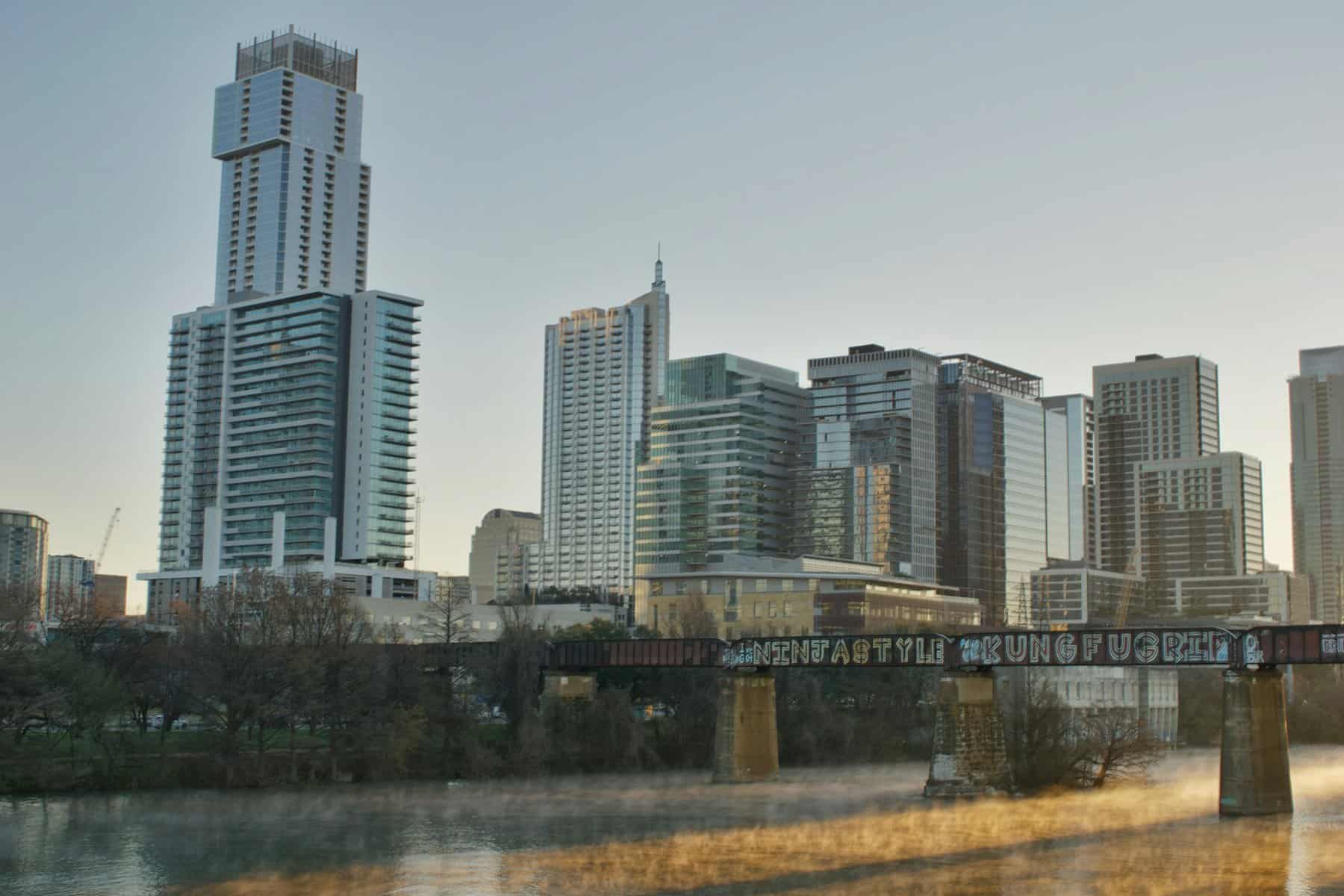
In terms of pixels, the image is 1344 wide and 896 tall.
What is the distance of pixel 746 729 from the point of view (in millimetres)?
118625

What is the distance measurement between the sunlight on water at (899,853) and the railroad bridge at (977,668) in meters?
3.18

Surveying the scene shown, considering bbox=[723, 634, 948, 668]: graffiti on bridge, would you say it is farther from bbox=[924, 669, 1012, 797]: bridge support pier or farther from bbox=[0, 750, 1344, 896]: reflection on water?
bbox=[0, 750, 1344, 896]: reflection on water

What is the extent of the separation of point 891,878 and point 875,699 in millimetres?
84766

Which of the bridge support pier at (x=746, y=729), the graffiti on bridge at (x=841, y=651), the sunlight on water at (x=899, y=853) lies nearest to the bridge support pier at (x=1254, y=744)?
the sunlight on water at (x=899, y=853)

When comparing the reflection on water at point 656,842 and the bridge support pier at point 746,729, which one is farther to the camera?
the bridge support pier at point 746,729

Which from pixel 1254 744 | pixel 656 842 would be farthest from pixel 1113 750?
pixel 656 842

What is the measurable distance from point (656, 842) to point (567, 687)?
54165 mm

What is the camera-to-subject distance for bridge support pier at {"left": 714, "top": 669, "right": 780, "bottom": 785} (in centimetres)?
11725

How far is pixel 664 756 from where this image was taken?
137 m

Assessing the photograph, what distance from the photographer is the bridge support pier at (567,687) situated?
134750 mm

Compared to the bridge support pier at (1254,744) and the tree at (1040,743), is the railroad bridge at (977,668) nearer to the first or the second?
the bridge support pier at (1254,744)

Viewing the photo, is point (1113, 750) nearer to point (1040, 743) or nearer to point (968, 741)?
point (1040, 743)

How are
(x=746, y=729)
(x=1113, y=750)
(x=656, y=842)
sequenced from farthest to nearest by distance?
(x=746, y=729)
(x=1113, y=750)
(x=656, y=842)

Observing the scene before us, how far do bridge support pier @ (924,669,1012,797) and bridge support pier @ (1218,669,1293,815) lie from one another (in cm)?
1613
